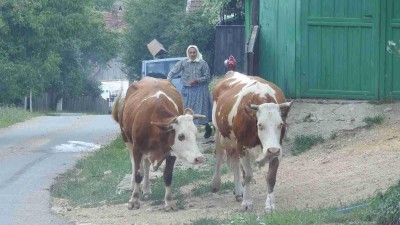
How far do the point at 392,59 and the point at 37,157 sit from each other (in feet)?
28.2

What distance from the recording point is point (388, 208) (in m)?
9.37

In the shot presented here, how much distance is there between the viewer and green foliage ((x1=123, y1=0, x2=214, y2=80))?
37031mm

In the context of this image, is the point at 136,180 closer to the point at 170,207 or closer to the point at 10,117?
the point at 170,207

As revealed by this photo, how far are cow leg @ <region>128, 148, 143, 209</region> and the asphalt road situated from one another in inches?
42.9

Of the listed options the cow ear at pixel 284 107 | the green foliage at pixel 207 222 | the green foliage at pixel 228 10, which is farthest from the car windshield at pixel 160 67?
the green foliage at pixel 207 222

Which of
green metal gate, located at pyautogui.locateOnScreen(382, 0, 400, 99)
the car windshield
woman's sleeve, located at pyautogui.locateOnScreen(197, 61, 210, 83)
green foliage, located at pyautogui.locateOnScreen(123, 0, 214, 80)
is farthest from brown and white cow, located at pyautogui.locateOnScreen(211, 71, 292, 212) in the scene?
green foliage, located at pyautogui.locateOnScreen(123, 0, 214, 80)

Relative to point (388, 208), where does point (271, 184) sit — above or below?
below

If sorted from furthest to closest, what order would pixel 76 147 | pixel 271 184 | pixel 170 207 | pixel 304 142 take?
pixel 76 147 → pixel 304 142 → pixel 170 207 → pixel 271 184

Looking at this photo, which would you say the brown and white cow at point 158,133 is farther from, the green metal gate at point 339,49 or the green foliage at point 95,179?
the green metal gate at point 339,49

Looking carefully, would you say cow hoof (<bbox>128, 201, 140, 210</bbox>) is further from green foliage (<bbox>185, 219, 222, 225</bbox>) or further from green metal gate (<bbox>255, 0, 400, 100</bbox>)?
green metal gate (<bbox>255, 0, 400, 100</bbox>)

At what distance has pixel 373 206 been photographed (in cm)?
995

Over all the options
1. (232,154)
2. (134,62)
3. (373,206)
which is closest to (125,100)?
(232,154)

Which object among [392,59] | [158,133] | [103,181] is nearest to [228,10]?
[392,59]

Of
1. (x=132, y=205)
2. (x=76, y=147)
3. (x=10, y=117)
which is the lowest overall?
(x=10, y=117)
